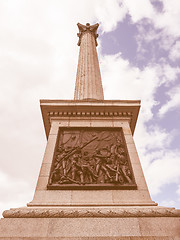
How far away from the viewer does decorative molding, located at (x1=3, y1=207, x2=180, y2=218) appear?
4809mm

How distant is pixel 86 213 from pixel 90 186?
110cm

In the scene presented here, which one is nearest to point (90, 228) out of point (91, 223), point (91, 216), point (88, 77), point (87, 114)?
point (91, 223)

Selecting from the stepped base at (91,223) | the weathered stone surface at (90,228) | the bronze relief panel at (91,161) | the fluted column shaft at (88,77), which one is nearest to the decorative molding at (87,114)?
the bronze relief panel at (91,161)

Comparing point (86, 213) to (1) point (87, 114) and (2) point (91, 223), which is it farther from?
(1) point (87, 114)

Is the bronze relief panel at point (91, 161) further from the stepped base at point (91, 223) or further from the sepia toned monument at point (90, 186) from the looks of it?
the stepped base at point (91, 223)

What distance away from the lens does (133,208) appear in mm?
5000

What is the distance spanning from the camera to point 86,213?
191 inches

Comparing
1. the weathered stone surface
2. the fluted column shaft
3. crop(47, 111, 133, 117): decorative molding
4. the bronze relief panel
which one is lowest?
the weathered stone surface

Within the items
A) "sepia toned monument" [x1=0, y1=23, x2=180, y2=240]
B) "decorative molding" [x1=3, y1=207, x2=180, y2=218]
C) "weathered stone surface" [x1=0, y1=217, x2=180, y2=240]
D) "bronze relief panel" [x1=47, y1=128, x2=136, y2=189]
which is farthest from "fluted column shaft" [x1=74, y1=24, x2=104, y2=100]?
"weathered stone surface" [x1=0, y1=217, x2=180, y2=240]

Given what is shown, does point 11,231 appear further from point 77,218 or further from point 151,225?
point 151,225

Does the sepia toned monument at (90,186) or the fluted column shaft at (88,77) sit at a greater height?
the fluted column shaft at (88,77)

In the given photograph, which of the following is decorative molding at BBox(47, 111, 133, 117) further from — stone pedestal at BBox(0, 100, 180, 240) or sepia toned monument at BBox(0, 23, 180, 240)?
stone pedestal at BBox(0, 100, 180, 240)

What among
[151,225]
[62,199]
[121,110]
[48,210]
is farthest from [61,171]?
[121,110]

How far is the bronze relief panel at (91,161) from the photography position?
6020 millimetres
